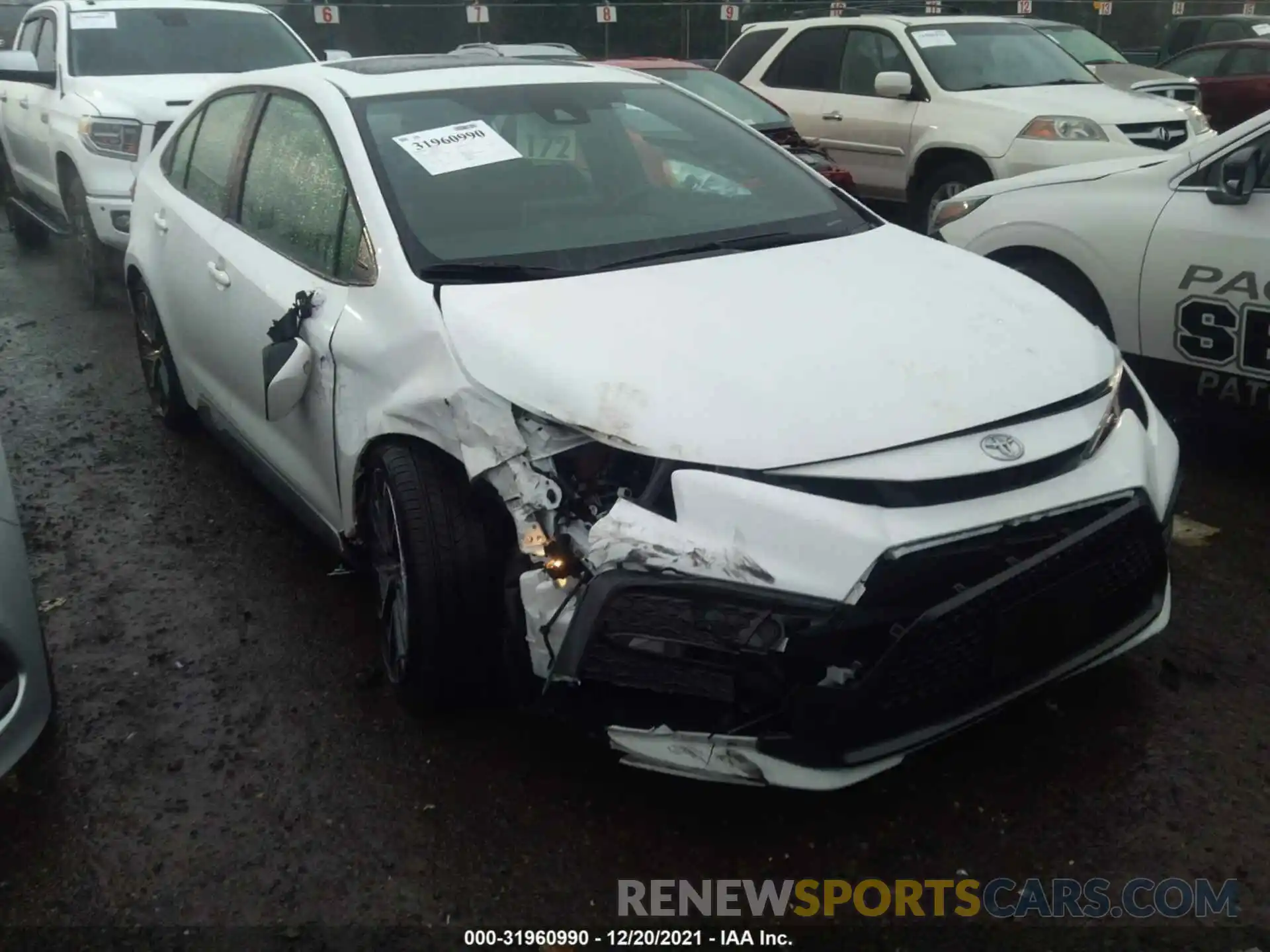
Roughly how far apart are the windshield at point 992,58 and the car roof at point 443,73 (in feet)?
16.1

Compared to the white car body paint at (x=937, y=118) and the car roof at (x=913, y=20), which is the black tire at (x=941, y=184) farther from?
the car roof at (x=913, y=20)

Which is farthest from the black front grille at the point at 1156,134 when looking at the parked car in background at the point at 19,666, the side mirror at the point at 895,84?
the parked car in background at the point at 19,666

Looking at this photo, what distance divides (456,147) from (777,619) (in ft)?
6.29

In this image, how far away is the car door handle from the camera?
3988 mm

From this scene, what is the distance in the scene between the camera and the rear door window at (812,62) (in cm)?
936

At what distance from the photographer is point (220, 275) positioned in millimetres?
4035

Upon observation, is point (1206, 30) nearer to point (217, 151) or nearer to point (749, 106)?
point (749, 106)

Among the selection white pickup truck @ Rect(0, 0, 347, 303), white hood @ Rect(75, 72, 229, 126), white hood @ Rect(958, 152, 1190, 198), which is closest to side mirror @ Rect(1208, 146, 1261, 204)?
white hood @ Rect(958, 152, 1190, 198)

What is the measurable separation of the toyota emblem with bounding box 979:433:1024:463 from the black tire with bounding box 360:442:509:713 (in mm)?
1139

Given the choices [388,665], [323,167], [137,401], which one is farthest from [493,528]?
[137,401]

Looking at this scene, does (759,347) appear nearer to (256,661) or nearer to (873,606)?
(873,606)

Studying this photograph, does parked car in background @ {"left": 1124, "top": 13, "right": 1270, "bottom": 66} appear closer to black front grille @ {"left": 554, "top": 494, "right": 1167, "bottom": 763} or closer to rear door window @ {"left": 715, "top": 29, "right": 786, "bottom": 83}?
rear door window @ {"left": 715, "top": 29, "right": 786, "bottom": 83}

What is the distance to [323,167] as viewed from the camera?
366 centimetres

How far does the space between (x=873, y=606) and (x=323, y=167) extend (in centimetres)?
225
